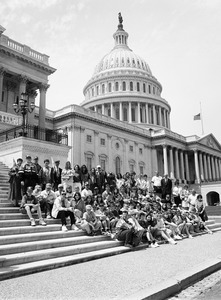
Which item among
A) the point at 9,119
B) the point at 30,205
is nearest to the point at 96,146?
the point at 9,119

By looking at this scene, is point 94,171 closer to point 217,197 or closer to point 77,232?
point 77,232

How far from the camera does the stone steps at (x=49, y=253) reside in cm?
680

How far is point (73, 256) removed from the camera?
315 inches

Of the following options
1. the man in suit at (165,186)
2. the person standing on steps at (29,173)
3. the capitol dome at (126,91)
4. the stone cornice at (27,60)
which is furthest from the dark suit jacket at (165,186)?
the capitol dome at (126,91)

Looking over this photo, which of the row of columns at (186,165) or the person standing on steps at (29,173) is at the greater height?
the row of columns at (186,165)

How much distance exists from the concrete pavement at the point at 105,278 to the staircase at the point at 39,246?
0.91 feet

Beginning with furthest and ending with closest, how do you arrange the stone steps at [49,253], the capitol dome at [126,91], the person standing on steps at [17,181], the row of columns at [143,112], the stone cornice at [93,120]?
1. the capitol dome at [126,91]
2. the row of columns at [143,112]
3. the stone cornice at [93,120]
4. the person standing on steps at [17,181]
5. the stone steps at [49,253]

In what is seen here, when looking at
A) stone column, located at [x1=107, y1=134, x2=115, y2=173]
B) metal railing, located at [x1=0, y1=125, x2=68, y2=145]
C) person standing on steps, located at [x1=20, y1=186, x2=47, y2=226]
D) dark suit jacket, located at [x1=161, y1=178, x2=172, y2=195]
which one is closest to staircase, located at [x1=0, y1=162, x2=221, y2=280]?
person standing on steps, located at [x1=20, y1=186, x2=47, y2=226]

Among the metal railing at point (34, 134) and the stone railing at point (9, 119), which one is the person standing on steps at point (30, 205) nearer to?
the metal railing at point (34, 134)

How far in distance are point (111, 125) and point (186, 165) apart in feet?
84.2

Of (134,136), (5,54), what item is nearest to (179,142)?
(134,136)

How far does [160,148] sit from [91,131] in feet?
67.6

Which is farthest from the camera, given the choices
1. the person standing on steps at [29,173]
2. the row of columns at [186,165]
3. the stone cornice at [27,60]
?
the row of columns at [186,165]

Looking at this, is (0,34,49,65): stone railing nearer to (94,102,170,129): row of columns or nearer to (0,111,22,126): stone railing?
(0,111,22,126): stone railing
